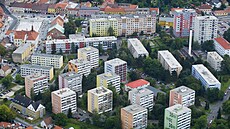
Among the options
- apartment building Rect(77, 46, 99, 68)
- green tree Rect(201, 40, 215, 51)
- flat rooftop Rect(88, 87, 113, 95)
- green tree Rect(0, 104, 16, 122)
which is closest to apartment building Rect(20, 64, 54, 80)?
apartment building Rect(77, 46, 99, 68)

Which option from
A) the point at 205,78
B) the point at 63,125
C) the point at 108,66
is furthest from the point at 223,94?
the point at 63,125

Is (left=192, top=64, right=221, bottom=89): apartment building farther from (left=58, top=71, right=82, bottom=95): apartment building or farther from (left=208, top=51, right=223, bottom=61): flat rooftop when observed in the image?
(left=58, top=71, right=82, bottom=95): apartment building

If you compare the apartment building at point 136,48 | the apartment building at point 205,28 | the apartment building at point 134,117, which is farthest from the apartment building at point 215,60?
the apartment building at point 134,117

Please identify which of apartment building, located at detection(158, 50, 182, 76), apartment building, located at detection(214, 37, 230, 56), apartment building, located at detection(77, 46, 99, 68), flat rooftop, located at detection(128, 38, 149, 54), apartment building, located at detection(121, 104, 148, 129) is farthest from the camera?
apartment building, located at detection(214, 37, 230, 56)

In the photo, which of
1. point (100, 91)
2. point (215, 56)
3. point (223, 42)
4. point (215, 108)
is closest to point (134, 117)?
point (100, 91)

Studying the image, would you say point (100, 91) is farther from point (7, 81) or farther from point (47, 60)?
point (47, 60)

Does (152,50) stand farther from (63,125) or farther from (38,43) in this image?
Result: (63,125)
